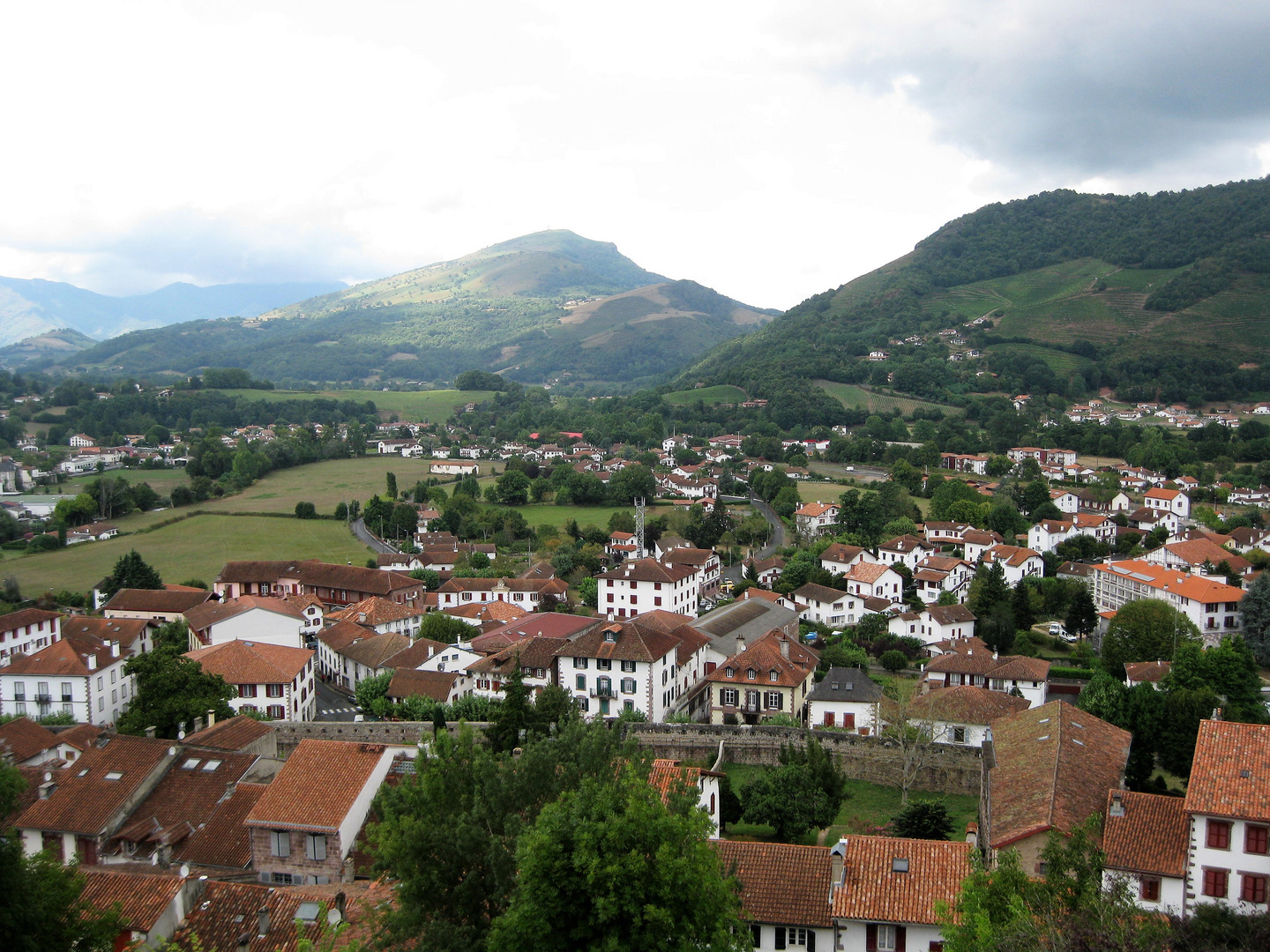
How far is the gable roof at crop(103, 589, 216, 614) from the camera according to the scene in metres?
44.3

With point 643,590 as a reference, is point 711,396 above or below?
above

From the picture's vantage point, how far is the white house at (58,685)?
106ft

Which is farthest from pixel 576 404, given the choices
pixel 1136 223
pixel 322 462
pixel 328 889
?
pixel 328 889

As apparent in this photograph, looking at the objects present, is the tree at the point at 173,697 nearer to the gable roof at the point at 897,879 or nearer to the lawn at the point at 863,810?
the lawn at the point at 863,810

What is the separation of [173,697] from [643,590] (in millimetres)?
23886

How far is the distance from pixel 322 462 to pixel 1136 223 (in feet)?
482


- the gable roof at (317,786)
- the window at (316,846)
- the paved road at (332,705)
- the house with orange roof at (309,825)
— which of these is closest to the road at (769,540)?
the paved road at (332,705)

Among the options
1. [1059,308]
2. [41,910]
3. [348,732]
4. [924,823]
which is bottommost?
[348,732]

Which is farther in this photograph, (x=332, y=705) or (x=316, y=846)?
(x=332, y=705)

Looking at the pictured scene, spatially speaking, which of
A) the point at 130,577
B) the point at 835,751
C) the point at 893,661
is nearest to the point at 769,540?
the point at 893,661

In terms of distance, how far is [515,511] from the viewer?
73.4m

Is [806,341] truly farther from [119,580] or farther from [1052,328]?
[119,580]

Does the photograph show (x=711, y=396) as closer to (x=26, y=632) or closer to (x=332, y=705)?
(x=332, y=705)

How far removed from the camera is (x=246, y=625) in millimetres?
39406
